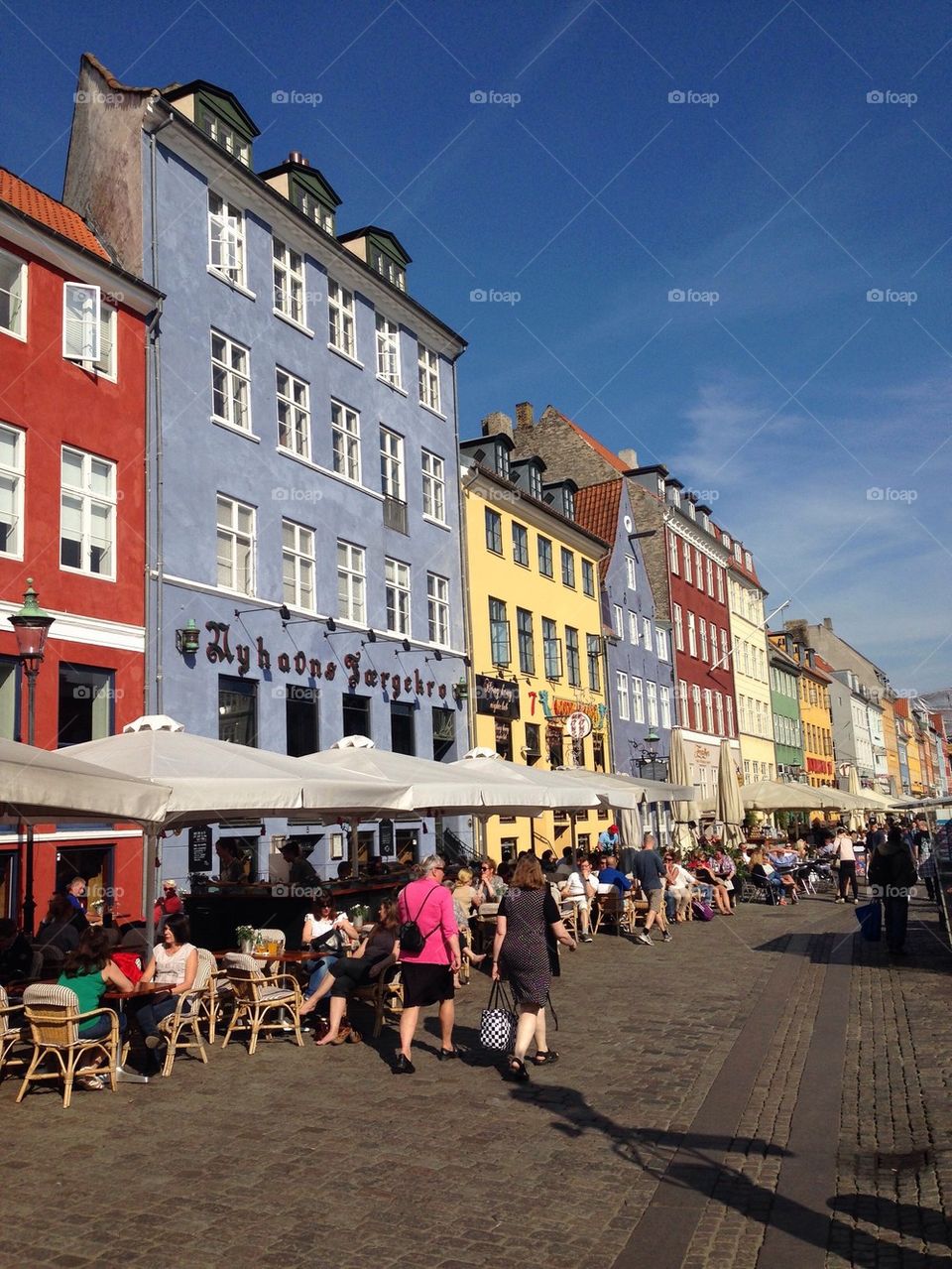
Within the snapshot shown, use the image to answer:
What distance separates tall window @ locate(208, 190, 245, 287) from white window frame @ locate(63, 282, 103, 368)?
3671mm

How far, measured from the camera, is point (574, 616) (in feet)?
119

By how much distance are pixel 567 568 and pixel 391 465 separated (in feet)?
35.6

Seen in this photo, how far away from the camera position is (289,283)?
24016mm

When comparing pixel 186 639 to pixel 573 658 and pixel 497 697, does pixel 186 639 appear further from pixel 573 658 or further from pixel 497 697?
pixel 573 658

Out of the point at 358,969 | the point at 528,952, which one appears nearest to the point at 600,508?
the point at 358,969

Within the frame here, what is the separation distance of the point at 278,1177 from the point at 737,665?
5127 cm

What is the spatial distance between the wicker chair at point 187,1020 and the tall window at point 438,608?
57.6 feet

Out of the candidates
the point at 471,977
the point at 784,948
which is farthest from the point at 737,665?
the point at 471,977

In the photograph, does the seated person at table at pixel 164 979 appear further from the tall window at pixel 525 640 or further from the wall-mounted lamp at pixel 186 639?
the tall window at pixel 525 640

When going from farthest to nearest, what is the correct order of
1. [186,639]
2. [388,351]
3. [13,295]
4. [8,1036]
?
[388,351] → [186,639] → [13,295] → [8,1036]

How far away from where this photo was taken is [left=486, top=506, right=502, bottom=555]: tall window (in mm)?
31078

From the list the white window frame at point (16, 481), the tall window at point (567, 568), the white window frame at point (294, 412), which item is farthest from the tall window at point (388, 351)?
the white window frame at point (16, 481)

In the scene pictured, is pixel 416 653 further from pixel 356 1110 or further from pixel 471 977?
pixel 356 1110

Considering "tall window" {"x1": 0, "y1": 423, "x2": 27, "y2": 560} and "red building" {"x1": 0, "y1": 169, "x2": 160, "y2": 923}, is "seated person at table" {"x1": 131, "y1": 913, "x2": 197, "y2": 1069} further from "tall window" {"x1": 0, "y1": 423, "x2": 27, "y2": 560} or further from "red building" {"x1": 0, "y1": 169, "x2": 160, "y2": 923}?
"tall window" {"x1": 0, "y1": 423, "x2": 27, "y2": 560}
